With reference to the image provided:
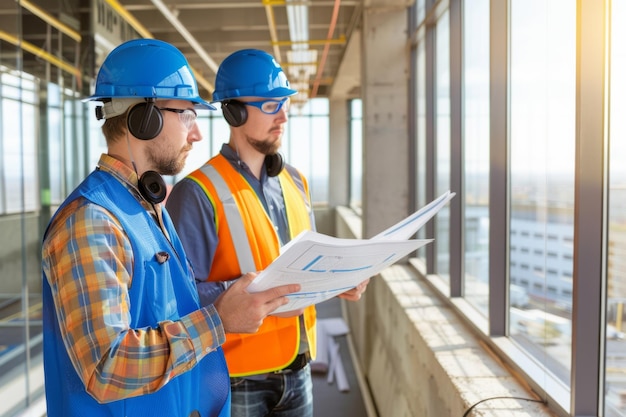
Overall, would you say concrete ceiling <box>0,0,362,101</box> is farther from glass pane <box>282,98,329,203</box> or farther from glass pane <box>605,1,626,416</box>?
glass pane <box>282,98,329,203</box>

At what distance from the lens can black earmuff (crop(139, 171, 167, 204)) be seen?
1280 millimetres

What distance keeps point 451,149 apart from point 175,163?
234cm

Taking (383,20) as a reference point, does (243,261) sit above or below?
below

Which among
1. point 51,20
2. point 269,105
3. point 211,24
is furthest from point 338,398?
point 211,24

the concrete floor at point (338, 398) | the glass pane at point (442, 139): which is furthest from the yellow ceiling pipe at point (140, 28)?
the concrete floor at point (338, 398)

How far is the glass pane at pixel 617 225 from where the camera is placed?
1564 mm

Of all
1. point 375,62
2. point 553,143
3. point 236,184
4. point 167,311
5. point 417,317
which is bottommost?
point 417,317

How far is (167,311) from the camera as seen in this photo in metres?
1.21

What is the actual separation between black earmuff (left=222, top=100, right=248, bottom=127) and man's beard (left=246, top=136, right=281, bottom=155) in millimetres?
70

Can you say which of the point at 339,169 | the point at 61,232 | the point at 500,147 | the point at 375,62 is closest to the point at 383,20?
the point at 375,62

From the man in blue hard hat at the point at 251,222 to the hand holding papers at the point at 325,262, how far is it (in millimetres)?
414

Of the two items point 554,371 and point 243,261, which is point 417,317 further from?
point 243,261

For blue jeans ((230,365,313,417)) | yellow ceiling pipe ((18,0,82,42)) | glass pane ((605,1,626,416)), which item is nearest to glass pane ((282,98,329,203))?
yellow ceiling pipe ((18,0,82,42))

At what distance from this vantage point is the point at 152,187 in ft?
4.23
